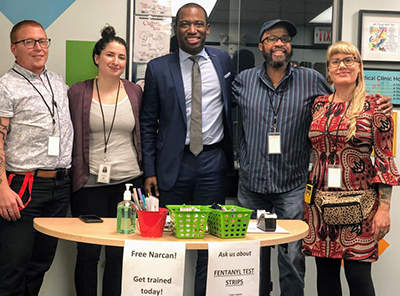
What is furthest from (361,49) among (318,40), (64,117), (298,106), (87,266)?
(87,266)

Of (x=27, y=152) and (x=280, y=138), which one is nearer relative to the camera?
(x=27, y=152)

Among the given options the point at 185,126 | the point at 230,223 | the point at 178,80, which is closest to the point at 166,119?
the point at 185,126

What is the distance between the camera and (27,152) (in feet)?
8.05

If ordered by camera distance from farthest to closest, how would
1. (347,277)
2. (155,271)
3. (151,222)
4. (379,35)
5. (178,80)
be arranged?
1. (379,35)
2. (178,80)
3. (347,277)
4. (151,222)
5. (155,271)

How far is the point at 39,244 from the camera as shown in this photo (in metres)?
2.74

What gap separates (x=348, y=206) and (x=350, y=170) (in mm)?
187

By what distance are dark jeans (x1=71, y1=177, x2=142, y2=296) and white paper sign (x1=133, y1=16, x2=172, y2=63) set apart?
3.16 feet

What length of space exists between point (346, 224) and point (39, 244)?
1821mm

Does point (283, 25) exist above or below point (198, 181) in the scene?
above

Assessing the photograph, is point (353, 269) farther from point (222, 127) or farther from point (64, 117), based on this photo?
point (64, 117)

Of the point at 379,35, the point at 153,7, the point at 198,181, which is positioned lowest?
the point at 198,181

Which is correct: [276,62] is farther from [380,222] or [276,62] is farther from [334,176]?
[380,222]

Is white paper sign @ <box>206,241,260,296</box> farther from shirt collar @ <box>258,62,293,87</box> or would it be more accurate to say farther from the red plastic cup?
shirt collar @ <box>258,62,293,87</box>

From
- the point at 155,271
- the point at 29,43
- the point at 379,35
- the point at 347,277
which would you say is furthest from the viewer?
the point at 379,35
